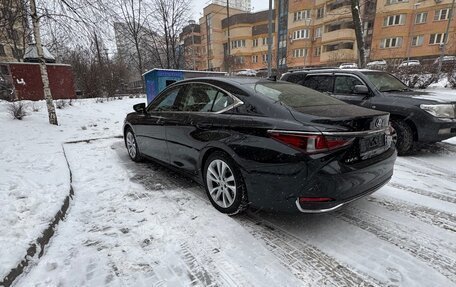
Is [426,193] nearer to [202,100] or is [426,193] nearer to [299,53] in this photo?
[202,100]

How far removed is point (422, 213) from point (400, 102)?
289 centimetres

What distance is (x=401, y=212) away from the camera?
3000mm

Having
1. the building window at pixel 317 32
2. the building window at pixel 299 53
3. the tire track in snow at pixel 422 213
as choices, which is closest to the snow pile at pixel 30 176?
the tire track in snow at pixel 422 213

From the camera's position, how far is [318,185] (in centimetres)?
220

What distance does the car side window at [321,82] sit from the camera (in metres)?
6.23

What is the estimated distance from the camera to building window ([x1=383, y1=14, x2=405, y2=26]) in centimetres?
3466

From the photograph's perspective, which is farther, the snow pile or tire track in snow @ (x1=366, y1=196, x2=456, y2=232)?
tire track in snow @ (x1=366, y1=196, x2=456, y2=232)

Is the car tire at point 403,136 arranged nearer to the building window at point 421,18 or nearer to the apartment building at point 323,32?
the apartment building at point 323,32

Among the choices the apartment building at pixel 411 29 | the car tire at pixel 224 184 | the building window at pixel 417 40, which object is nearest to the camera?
the car tire at pixel 224 184

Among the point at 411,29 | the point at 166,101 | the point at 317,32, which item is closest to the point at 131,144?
the point at 166,101

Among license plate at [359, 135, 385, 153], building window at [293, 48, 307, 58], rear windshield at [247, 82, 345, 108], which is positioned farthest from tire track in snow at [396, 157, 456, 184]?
building window at [293, 48, 307, 58]

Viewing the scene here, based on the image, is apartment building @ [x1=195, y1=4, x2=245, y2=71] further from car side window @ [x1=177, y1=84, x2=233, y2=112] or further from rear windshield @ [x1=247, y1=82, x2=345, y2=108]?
rear windshield @ [x1=247, y1=82, x2=345, y2=108]

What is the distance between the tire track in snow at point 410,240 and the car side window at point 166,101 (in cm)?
274

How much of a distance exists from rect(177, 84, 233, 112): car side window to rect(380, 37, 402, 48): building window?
41.7 m
